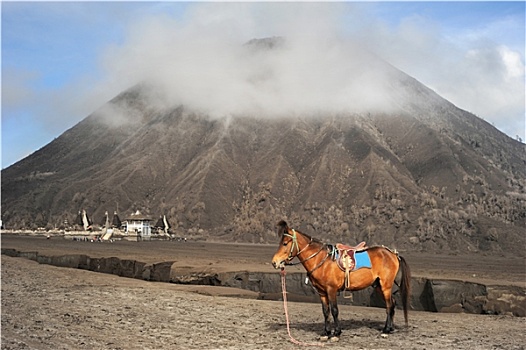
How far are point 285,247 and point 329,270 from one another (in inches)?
50.5

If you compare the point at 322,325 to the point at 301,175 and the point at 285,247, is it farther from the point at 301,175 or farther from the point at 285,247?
the point at 301,175

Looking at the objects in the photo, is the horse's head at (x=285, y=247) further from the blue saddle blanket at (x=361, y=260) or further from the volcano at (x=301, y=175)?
the volcano at (x=301, y=175)

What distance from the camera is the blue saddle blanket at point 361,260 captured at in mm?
13938

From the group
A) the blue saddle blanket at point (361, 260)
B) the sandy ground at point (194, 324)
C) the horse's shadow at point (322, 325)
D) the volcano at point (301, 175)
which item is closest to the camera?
the sandy ground at point (194, 324)

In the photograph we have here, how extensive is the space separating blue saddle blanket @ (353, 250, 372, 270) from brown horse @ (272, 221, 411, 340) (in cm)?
10

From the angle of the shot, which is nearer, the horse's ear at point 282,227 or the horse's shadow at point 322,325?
the horse's ear at point 282,227

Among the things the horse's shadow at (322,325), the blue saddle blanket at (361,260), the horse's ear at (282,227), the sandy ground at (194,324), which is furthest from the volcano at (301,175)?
the horse's ear at (282,227)

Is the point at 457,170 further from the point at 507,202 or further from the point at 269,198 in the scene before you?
the point at 269,198

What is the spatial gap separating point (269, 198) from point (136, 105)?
87851 mm

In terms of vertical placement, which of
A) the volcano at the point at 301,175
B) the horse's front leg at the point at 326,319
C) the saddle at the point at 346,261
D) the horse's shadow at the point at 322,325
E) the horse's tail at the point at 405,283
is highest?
the volcano at the point at 301,175

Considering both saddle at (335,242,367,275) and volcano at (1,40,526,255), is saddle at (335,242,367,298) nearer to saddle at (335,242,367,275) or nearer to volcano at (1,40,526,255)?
saddle at (335,242,367,275)

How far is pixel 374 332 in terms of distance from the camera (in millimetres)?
14328

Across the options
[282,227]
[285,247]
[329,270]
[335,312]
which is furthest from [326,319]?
[282,227]

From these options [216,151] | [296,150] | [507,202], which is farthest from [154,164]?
[507,202]
